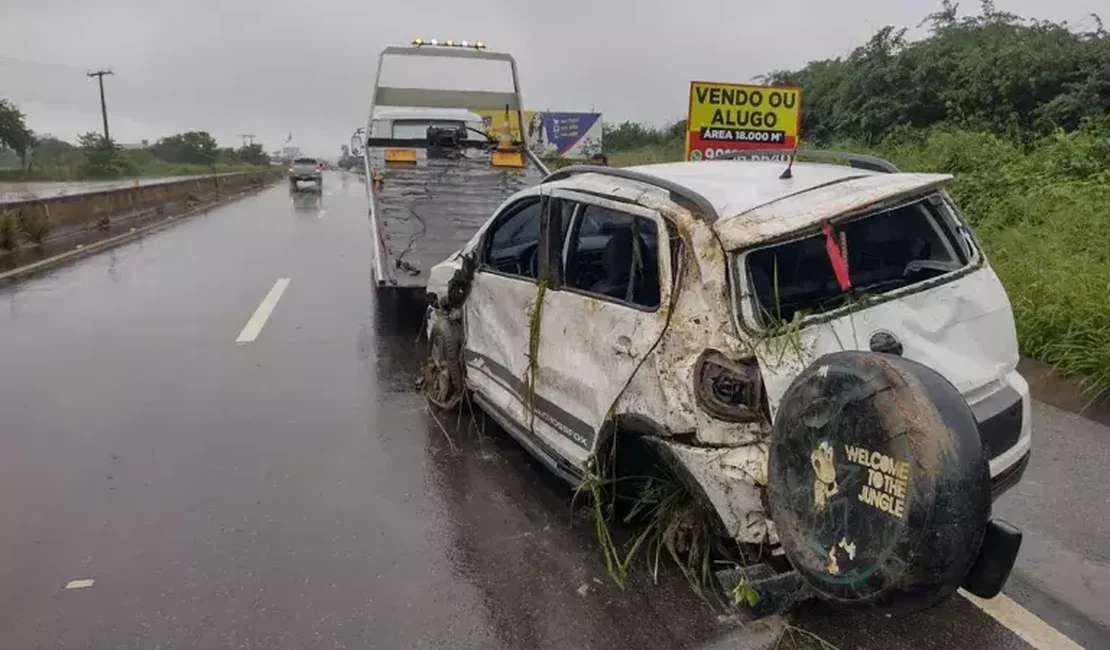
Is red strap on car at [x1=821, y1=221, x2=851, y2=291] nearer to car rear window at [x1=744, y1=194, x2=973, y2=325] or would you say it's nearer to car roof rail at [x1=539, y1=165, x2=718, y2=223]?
car rear window at [x1=744, y1=194, x2=973, y2=325]

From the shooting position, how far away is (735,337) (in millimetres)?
3195

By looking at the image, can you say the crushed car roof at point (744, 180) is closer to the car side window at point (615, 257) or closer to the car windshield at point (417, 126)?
the car side window at point (615, 257)

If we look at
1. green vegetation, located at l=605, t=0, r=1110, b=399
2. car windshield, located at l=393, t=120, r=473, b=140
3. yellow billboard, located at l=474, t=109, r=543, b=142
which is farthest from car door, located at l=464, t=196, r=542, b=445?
car windshield, located at l=393, t=120, r=473, b=140

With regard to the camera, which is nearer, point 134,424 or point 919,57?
point 134,424

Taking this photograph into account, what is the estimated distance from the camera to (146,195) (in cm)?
2438

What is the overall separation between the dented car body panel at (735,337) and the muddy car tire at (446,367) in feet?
6.21

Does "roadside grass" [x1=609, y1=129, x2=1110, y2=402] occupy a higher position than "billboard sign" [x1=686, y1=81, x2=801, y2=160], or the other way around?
"billboard sign" [x1=686, y1=81, x2=801, y2=160]

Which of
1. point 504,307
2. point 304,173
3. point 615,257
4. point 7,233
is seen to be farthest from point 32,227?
point 304,173

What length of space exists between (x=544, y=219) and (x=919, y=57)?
1535 cm

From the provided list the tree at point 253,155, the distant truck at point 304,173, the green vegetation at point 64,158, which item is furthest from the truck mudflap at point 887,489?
the tree at point 253,155

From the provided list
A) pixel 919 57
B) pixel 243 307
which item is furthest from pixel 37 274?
pixel 919 57

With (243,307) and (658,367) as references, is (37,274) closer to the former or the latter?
(243,307)

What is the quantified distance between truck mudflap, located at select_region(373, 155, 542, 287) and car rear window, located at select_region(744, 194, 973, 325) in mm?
4778

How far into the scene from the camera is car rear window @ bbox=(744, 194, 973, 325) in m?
3.36
